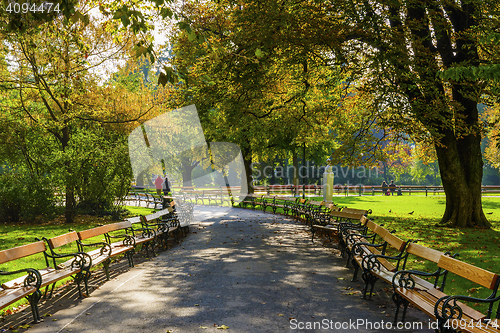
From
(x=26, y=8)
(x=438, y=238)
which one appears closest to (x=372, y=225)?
(x=438, y=238)

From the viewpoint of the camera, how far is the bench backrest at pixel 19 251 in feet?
15.9

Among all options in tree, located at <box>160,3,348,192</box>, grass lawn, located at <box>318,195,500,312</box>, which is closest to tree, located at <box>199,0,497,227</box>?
tree, located at <box>160,3,348,192</box>

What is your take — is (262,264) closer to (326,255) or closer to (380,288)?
(326,255)

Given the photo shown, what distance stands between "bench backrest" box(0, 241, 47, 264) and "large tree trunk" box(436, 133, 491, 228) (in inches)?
462

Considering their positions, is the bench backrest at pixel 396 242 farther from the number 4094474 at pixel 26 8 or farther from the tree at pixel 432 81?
the number 4094474 at pixel 26 8

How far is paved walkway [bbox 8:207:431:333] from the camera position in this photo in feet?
15.0

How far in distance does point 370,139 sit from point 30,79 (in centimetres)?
1317

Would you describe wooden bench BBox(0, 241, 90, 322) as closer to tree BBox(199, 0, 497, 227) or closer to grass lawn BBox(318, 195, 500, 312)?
grass lawn BBox(318, 195, 500, 312)

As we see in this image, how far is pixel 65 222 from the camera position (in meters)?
15.5

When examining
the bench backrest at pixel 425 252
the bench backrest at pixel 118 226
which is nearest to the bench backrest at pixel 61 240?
the bench backrest at pixel 118 226

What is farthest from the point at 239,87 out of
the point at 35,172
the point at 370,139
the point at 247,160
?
the point at 247,160

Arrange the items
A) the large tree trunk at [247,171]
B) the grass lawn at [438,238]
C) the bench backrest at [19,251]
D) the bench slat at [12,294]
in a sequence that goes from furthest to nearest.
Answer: the large tree trunk at [247,171] < the grass lawn at [438,238] < the bench backrest at [19,251] < the bench slat at [12,294]

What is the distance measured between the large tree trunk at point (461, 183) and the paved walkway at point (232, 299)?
625cm

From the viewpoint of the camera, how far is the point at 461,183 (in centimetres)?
1273
